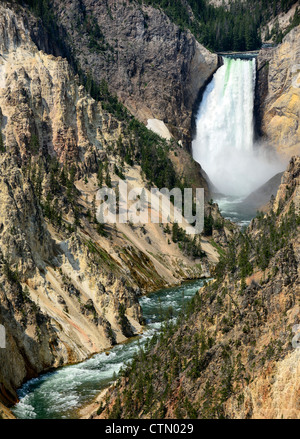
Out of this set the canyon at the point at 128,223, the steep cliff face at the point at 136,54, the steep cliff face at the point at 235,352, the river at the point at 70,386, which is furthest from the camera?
the steep cliff face at the point at 136,54

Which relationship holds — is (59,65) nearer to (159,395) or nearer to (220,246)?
(220,246)

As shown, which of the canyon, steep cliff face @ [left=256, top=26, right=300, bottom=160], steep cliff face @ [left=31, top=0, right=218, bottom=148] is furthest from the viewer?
steep cliff face @ [left=256, top=26, right=300, bottom=160]

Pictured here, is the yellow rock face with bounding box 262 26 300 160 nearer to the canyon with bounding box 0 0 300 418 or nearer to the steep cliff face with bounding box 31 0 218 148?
the canyon with bounding box 0 0 300 418

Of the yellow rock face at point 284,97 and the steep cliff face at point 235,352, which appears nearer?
the steep cliff face at point 235,352

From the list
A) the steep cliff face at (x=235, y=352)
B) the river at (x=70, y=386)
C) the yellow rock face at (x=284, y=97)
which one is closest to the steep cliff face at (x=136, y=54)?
the yellow rock face at (x=284, y=97)

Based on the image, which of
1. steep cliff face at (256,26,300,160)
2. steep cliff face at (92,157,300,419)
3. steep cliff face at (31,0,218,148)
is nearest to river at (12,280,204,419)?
steep cliff face at (92,157,300,419)

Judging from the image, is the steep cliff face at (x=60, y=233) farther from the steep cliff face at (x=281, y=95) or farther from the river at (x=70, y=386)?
the steep cliff face at (x=281, y=95)

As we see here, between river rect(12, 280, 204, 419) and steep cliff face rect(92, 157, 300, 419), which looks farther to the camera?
river rect(12, 280, 204, 419)
